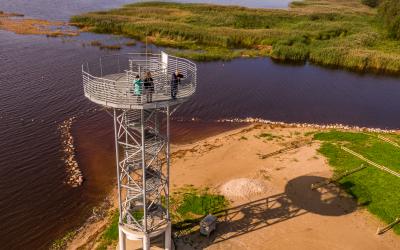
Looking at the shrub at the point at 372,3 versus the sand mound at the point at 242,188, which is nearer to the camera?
the sand mound at the point at 242,188

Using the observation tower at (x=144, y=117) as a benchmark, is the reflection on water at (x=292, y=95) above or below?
below

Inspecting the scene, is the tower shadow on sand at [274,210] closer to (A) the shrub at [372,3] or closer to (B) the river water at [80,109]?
(B) the river water at [80,109]

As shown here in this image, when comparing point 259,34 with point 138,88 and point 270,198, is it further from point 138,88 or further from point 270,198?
point 138,88

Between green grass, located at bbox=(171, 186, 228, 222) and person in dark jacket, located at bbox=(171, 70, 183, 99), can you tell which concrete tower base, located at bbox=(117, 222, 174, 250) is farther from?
person in dark jacket, located at bbox=(171, 70, 183, 99)

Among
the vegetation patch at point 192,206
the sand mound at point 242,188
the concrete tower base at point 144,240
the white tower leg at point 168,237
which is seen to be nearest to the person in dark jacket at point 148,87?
the concrete tower base at point 144,240

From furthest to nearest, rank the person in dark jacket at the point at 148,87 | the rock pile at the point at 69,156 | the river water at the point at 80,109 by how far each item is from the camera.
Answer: the rock pile at the point at 69,156
the river water at the point at 80,109
the person in dark jacket at the point at 148,87

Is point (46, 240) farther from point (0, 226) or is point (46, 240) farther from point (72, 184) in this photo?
point (72, 184)

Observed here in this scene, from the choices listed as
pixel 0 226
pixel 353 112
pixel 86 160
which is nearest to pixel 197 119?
pixel 86 160
